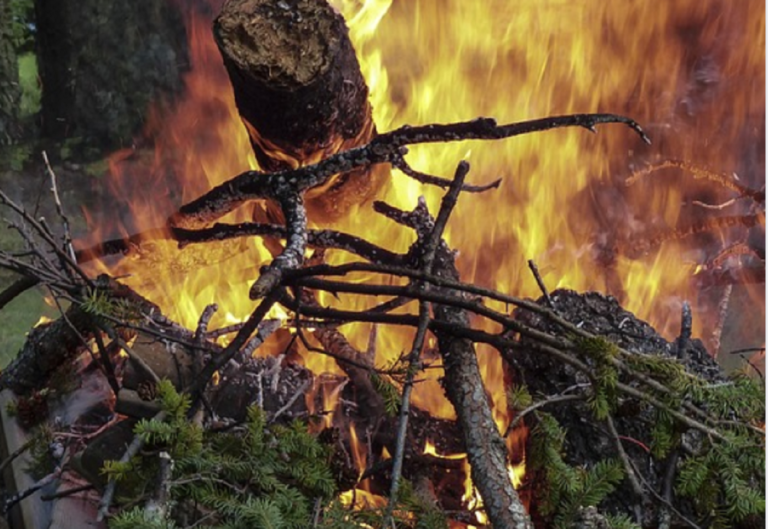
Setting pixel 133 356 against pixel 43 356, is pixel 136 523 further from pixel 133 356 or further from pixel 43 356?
pixel 43 356

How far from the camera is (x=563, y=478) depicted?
5.18 ft

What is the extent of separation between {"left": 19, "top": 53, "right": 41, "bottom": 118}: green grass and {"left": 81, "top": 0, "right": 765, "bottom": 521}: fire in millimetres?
1028

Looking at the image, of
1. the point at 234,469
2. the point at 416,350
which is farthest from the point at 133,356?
the point at 416,350

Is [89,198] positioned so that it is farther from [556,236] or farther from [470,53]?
[556,236]

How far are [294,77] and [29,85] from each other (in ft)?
8.64

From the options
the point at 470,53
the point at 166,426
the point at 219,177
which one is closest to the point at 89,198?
the point at 219,177

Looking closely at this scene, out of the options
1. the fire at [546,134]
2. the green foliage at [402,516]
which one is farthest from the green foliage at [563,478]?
the fire at [546,134]

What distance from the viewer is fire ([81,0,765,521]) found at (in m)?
2.99

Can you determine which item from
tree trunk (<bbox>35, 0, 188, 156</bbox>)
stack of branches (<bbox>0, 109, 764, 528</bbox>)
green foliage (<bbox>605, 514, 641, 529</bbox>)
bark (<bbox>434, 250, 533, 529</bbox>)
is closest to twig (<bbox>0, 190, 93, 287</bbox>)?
stack of branches (<bbox>0, 109, 764, 528</bbox>)

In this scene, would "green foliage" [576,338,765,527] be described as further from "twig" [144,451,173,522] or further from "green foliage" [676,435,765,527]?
"twig" [144,451,173,522]

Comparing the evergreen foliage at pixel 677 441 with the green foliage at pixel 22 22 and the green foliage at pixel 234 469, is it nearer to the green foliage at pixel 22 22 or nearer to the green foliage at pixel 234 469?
the green foliage at pixel 234 469

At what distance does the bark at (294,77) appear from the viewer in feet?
7.43

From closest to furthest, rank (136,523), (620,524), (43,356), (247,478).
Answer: (136,523)
(620,524)
(247,478)
(43,356)

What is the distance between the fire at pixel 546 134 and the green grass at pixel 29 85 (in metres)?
1.03
